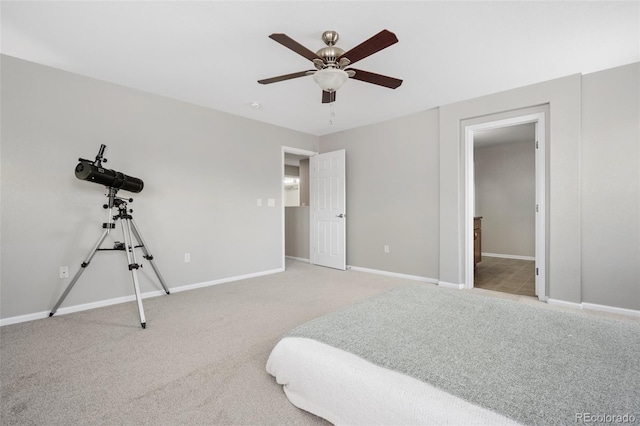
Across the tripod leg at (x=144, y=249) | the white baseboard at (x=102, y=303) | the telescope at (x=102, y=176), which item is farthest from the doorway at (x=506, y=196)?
the telescope at (x=102, y=176)

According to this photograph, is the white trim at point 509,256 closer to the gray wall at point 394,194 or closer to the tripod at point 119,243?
the gray wall at point 394,194

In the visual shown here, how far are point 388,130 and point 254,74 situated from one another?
7.64 ft

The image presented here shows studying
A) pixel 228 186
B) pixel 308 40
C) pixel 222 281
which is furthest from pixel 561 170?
pixel 222 281

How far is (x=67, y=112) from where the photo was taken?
2.92 metres

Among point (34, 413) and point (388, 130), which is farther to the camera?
point (388, 130)

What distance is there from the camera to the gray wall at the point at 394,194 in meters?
4.04

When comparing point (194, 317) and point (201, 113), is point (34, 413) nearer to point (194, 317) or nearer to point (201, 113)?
point (194, 317)

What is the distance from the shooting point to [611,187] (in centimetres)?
282

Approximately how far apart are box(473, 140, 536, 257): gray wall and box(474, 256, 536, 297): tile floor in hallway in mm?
502

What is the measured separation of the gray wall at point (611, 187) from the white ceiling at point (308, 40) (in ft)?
0.84

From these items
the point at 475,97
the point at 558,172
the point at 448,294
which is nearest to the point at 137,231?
the point at 448,294

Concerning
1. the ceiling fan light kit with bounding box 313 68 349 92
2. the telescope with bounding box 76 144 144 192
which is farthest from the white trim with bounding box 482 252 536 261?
the telescope with bounding box 76 144 144 192

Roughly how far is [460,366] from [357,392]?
0.40 metres

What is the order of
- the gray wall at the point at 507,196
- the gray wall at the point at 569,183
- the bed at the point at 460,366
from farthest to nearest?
1. the gray wall at the point at 507,196
2. the gray wall at the point at 569,183
3. the bed at the point at 460,366
